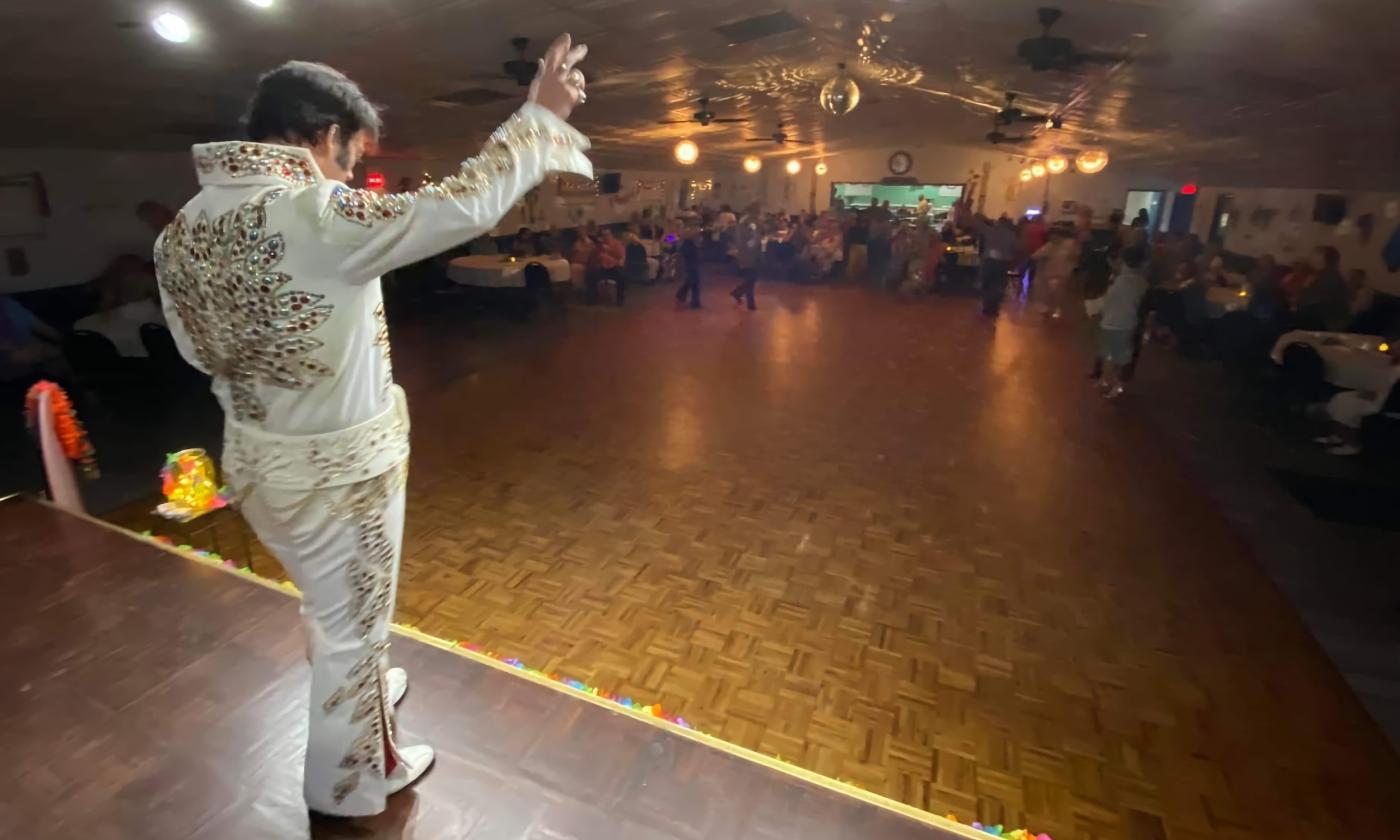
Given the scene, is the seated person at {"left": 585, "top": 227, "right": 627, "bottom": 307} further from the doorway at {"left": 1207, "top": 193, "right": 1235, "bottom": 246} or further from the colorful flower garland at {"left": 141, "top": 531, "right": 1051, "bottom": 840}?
the colorful flower garland at {"left": 141, "top": 531, "right": 1051, "bottom": 840}

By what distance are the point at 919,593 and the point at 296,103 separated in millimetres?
2314

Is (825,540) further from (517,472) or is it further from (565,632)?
(517,472)

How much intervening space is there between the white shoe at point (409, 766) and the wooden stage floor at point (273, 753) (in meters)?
0.02

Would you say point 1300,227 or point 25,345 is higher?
point 1300,227

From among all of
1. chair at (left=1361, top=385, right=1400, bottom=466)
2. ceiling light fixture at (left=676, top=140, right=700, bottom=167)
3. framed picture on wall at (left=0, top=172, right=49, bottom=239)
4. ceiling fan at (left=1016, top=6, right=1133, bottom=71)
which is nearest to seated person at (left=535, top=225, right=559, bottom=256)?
ceiling light fixture at (left=676, top=140, right=700, bottom=167)

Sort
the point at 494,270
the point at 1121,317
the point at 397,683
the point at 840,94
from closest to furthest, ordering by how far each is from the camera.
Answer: the point at 397,683 < the point at 840,94 < the point at 1121,317 < the point at 494,270

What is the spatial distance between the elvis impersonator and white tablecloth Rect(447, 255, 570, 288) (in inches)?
211

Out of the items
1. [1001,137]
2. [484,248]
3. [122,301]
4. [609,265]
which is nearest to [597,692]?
[122,301]

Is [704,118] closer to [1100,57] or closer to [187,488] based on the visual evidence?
[1100,57]

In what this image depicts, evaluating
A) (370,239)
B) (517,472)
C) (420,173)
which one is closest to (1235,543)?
(517,472)

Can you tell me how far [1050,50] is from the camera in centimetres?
248

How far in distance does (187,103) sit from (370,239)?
2665mm

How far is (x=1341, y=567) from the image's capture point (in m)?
2.74

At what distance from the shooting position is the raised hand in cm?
101
